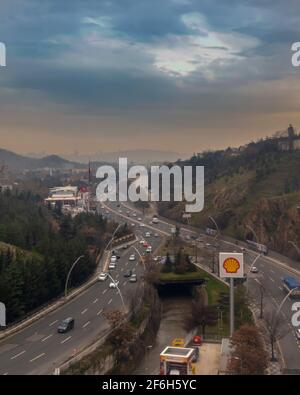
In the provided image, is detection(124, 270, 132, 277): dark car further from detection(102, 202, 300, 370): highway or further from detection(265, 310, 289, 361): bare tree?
detection(265, 310, 289, 361): bare tree

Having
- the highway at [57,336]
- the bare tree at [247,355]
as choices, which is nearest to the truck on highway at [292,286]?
the highway at [57,336]

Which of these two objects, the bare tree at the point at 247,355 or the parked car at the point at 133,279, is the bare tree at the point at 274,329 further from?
the parked car at the point at 133,279

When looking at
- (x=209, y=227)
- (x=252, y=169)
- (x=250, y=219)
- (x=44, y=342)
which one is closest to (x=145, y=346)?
(x=44, y=342)

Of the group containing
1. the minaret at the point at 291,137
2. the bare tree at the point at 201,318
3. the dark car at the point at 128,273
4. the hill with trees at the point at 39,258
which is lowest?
the bare tree at the point at 201,318

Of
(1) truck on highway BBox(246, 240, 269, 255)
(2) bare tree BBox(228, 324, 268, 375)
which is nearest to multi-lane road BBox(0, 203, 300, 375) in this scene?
(2) bare tree BBox(228, 324, 268, 375)

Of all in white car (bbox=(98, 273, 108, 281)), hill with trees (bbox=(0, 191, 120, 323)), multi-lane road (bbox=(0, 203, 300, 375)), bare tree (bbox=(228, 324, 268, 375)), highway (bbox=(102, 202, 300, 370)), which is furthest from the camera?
white car (bbox=(98, 273, 108, 281))

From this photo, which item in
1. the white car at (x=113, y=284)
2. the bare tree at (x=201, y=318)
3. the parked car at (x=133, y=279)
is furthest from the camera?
the parked car at (x=133, y=279)
